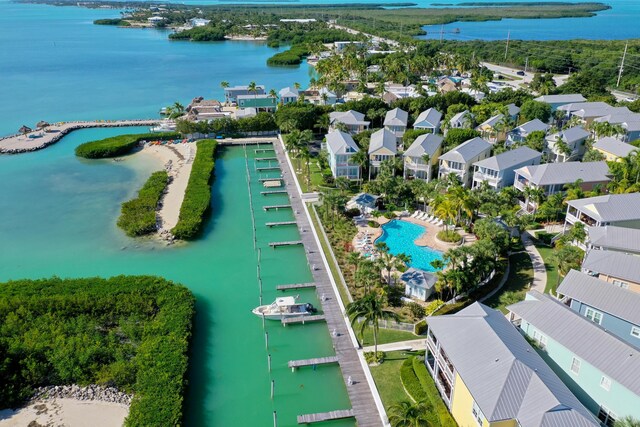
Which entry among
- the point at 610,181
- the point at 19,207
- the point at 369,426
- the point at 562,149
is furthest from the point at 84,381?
the point at 562,149

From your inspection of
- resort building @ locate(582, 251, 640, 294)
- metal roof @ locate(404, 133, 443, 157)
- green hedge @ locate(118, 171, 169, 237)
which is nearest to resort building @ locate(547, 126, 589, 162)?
metal roof @ locate(404, 133, 443, 157)

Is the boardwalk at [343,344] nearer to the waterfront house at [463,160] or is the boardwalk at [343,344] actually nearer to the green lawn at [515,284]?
the green lawn at [515,284]

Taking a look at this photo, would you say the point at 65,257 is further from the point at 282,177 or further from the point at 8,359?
the point at 282,177

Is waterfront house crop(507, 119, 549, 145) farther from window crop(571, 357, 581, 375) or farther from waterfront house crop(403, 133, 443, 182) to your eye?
window crop(571, 357, 581, 375)

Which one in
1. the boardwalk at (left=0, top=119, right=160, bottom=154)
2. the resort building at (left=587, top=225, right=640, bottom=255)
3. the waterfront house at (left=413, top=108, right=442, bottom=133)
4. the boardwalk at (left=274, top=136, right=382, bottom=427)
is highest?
the waterfront house at (left=413, top=108, right=442, bottom=133)

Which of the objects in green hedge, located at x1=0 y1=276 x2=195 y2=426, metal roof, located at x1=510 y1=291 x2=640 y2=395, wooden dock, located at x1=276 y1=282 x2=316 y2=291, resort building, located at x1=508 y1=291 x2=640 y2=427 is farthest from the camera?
wooden dock, located at x1=276 y1=282 x2=316 y2=291

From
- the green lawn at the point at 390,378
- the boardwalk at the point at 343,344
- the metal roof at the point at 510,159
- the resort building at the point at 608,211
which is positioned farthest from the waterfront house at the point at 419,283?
the metal roof at the point at 510,159
